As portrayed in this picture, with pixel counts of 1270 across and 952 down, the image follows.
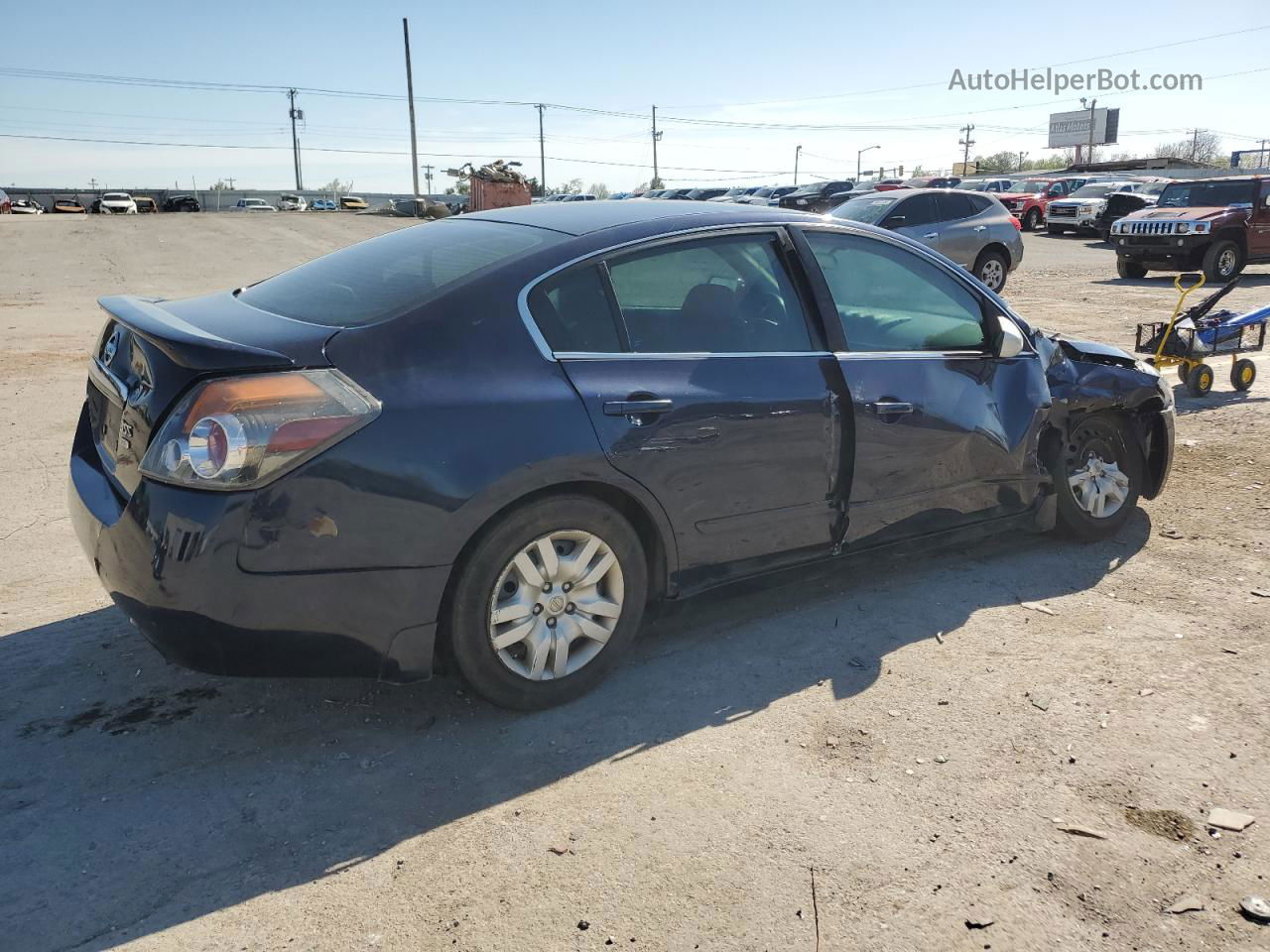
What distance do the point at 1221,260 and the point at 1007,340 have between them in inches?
690

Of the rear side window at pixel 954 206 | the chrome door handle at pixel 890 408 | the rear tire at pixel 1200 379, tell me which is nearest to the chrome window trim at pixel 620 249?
the chrome door handle at pixel 890 408

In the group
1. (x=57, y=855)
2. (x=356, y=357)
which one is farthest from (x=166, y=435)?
(x=57, y=855)

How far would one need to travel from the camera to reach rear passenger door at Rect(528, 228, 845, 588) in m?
3.40

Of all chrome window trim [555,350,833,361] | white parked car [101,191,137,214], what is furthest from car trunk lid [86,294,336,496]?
white parked car [101,191,137,214]

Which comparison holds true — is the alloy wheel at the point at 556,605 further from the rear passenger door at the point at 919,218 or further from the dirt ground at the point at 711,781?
the rear passenger door at the point at 919,218

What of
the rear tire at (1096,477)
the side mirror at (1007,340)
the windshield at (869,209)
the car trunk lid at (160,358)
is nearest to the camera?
the car trunk lid at (160,358)

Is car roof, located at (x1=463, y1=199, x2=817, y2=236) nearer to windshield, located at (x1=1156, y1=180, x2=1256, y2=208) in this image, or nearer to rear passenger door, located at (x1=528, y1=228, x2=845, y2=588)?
rear passenger door, located at (x1=528, y1=228, x2=845, y2=588)

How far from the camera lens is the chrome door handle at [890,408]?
4.00 metres

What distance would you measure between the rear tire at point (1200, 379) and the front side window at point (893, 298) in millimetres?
5016

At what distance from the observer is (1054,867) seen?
268cm

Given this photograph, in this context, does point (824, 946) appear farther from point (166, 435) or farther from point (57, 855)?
point (166, 435)

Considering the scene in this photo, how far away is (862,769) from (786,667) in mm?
699

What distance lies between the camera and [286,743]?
10.6ft

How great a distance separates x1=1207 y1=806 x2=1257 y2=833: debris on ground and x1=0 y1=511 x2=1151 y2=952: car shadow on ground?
1133mm
